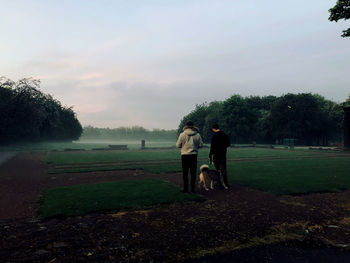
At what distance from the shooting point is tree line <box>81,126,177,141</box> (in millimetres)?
149625

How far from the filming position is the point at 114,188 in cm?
958

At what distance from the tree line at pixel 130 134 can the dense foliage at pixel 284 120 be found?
2822 inches

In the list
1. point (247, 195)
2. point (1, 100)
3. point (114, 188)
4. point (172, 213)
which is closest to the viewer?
point (172, 213)

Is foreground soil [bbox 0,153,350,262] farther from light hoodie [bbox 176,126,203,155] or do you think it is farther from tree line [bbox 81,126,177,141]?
tree line [bbox 81,126,177,141]

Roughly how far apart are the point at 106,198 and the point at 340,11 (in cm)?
1495

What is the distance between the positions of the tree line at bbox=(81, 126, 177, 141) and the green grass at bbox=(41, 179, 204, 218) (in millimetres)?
129691

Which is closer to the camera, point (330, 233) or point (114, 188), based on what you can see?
point (330, 233)

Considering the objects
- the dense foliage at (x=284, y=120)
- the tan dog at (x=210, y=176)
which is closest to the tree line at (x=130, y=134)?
the dense foliage at (x=284, y=120)

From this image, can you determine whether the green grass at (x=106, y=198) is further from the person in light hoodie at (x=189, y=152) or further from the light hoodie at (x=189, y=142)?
the light hoodie at (x=189, y=142)

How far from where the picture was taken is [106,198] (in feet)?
26.1

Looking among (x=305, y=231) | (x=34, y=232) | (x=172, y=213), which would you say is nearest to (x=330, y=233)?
(x=305, y=231)

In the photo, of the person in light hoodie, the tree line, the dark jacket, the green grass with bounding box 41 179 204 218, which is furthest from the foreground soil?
the tree line

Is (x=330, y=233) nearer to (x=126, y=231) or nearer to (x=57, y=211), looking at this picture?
(x=126, y=231)

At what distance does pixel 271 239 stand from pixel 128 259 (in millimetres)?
2528
